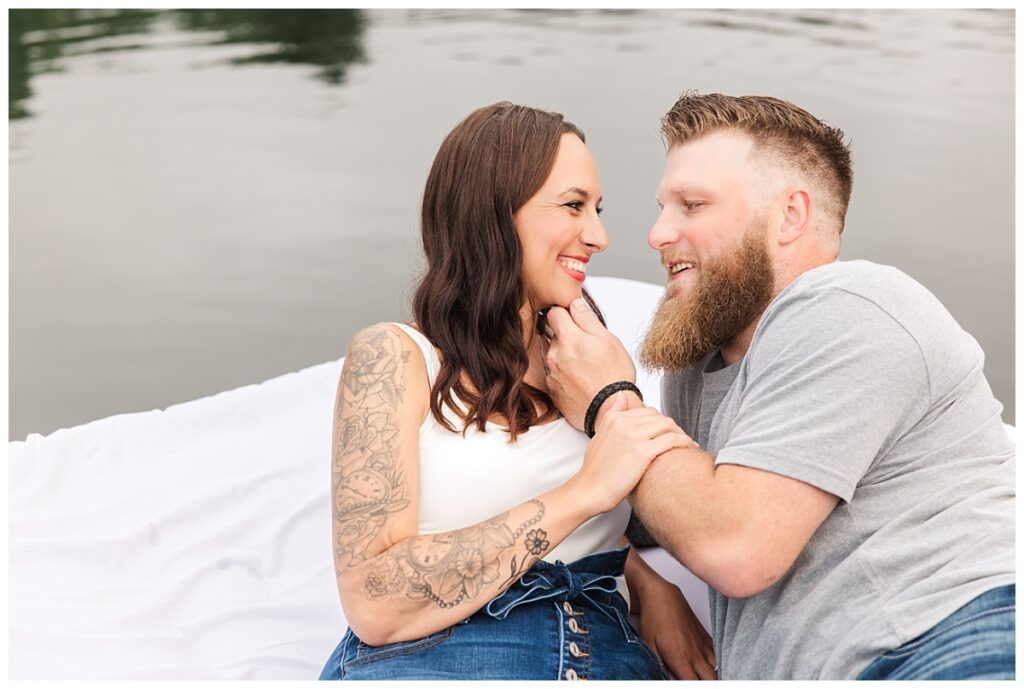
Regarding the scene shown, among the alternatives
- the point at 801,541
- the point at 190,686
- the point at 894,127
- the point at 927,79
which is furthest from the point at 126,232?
the point at 927,79

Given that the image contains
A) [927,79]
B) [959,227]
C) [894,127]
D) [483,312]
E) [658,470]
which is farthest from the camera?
[927,79]

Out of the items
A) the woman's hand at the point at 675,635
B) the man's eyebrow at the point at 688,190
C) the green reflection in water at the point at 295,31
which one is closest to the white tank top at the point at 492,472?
the woman's hand at the point at 675,635

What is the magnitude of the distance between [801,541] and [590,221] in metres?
0.84

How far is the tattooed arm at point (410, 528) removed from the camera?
6.24 ft

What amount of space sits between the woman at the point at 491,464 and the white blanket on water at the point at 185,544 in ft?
2.16

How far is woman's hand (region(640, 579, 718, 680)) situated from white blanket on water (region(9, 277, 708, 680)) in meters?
0.32

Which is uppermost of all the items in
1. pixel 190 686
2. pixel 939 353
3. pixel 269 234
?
pixel 939 353

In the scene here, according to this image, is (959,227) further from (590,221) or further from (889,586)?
(889,586)

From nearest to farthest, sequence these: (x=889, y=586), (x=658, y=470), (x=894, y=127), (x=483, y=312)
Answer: (x=889, y=586) < (x=658, y=470) < (x=483, y=312) < (x=894, y=127)

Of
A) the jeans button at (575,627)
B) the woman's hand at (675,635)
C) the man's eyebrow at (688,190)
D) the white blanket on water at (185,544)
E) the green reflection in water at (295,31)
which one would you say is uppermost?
the man's eyebrow at (688,190)

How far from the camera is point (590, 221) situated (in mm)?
2279

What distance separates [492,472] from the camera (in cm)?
208

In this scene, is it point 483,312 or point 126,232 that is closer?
point 483,312

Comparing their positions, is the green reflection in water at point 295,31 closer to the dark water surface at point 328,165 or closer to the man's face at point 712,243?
the dark water surface at point 328,165
